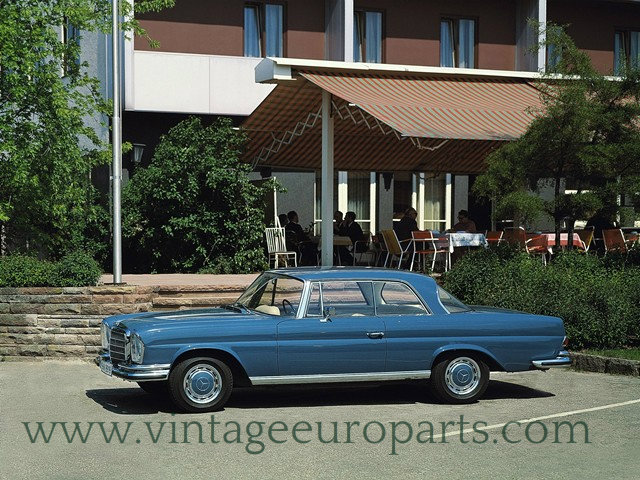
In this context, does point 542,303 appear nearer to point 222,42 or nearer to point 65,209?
point 65,209

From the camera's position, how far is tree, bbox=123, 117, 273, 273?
20578 millimetres

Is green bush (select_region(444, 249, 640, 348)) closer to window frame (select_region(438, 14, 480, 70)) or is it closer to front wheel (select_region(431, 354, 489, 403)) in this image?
front wheel (select_region(431, 354, 489, 403))

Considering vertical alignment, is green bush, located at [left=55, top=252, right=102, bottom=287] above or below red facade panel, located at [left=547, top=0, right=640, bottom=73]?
below

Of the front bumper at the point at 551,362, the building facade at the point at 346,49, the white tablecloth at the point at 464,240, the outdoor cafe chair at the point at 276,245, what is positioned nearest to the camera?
the front bumper at the point at 551,362

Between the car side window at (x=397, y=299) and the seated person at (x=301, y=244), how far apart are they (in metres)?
12.0

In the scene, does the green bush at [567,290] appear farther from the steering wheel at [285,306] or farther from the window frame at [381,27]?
the window frame at [381,27]

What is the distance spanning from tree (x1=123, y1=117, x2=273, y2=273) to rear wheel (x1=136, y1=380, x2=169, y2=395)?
29.1 ft

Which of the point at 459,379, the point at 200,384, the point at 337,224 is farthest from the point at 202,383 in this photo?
the point at 337,224

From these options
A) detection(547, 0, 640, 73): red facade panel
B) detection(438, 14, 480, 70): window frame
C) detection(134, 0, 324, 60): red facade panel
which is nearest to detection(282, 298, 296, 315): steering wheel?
detection(134, 0, 324, 60): red facade panel

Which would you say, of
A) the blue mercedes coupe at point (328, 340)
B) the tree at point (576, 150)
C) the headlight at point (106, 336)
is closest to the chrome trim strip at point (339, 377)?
the blue mercedes coupe at point (328, 340)

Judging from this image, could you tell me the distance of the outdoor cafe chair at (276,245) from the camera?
70.5ft

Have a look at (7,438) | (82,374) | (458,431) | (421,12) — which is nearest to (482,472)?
(458,431)

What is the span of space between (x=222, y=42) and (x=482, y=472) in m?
20.2

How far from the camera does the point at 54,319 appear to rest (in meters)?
14.1
